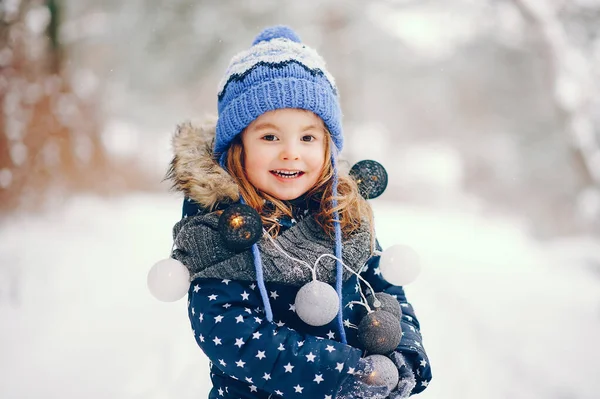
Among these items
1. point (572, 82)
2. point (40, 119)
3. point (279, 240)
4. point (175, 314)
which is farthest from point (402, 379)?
point (572, 82)

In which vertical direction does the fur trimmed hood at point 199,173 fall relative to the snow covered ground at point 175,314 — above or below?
above

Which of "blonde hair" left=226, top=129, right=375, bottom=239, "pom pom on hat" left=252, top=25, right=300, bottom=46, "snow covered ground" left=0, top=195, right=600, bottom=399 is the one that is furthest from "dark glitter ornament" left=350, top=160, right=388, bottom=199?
"snow covered ground" left=0, top=195, right=600, bottom=399

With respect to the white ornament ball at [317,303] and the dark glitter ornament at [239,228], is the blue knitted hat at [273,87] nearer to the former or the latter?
the dark glitter ornament at [239,228]

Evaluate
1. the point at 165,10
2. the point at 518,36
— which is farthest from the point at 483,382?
the point at 165,10

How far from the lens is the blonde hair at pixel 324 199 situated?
1.08 meters

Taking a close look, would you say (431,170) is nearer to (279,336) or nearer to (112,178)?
(112,178)

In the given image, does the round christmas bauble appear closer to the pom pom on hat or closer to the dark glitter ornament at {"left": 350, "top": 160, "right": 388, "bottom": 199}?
the dark glitter ornament at {"left": 350, "top": 160, "right": 388, "bottom": 199}

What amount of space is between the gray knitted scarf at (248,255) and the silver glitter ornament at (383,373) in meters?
0.18

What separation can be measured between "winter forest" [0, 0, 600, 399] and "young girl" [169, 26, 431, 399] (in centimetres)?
59

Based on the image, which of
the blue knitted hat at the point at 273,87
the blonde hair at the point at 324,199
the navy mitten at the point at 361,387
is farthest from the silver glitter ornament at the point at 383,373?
the blue knitted hat at the point at 273,87

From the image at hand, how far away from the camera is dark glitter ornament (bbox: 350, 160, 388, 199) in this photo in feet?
3.90

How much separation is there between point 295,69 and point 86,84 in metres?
2.60

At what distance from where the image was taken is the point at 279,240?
1.04 m

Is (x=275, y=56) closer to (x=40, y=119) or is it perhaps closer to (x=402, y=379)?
(x=402, y=379)
